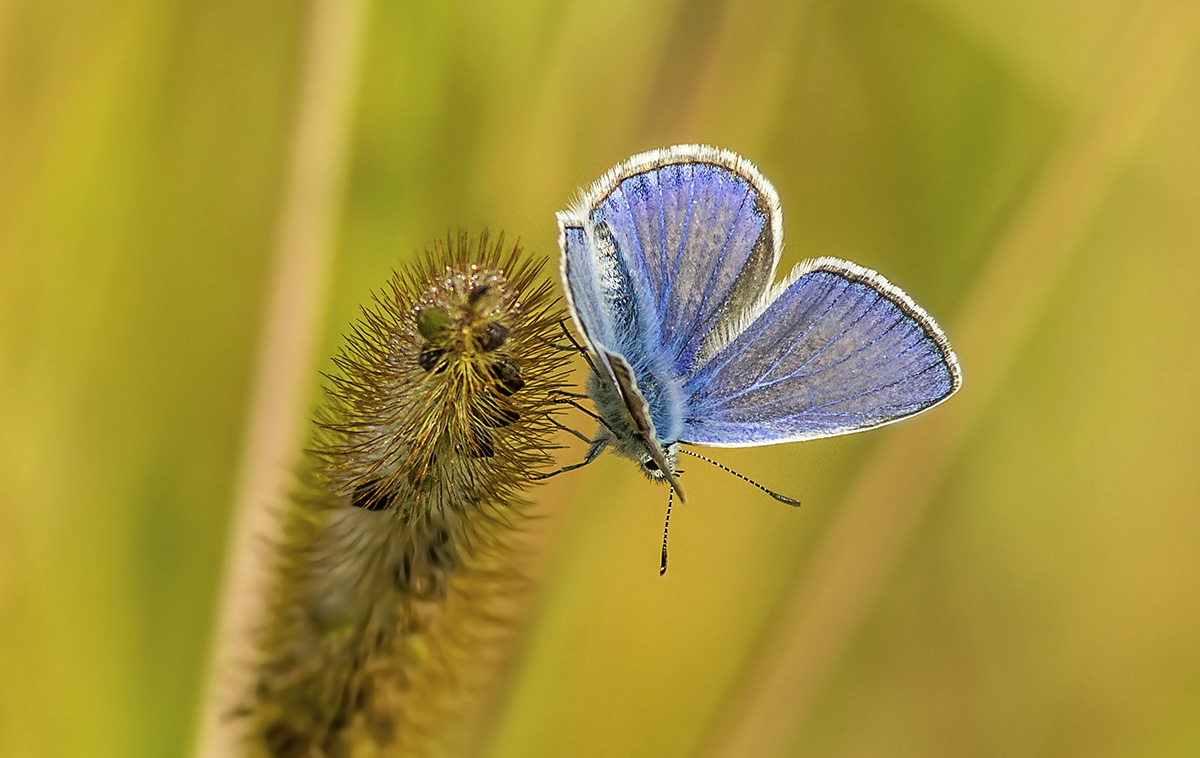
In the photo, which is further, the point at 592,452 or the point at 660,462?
the point at 592,452

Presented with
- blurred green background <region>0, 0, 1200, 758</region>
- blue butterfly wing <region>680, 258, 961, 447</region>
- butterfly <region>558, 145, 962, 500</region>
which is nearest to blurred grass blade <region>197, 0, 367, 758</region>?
blurred green background <region>0, 0, 1200, 758</region>

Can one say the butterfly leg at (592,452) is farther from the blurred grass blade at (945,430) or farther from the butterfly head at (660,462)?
the blurred grass blade at (945,430)

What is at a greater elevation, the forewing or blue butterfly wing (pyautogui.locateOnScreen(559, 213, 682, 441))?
the forewing

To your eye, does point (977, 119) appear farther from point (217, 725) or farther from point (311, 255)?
point (217, 725)

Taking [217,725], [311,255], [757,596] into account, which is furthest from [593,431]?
[217,725]

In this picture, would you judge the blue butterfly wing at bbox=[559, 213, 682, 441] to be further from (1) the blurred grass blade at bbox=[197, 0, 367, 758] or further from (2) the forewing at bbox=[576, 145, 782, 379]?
(1) the blurred grass blade at bbox=[197, 0, 367, 758]

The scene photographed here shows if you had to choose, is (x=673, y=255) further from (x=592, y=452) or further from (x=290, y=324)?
(x=290, y=324)

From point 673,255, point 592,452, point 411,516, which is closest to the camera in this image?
point 411,516

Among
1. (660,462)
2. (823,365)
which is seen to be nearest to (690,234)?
(823,365)
